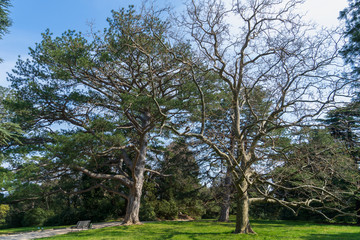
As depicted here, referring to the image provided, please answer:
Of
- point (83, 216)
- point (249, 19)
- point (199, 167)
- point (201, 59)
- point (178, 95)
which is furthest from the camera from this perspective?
point (83, 216)

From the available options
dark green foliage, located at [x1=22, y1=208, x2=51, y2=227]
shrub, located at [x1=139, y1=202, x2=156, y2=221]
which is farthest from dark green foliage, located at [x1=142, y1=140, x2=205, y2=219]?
dark green foliage, located at [x1=22, y1=208, x2=51, y2=227]

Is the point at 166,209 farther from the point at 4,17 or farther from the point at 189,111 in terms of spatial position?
the point at 4,17

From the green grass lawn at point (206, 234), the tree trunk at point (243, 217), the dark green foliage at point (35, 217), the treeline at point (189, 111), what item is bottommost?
the dark green foliage at point (35, 217)

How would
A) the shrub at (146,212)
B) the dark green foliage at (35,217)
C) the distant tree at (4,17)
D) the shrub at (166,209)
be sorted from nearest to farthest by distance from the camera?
the distant tree at (4,17), the shrub at (146,212), the dark green foliage at (35,217), the shrub at (166,209)

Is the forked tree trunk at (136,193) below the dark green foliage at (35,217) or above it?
above

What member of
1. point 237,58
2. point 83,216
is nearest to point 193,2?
point 237,58

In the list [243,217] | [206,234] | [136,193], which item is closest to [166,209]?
[136,193]

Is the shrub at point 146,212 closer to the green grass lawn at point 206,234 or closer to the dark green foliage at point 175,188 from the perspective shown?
the dark green foliage at point 175,188

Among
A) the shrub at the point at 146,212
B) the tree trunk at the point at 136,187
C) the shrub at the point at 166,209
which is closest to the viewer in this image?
the tree trunk at the point at 136,187

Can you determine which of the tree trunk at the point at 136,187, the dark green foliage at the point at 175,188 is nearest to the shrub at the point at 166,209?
the dark green foliage at the point at 175,188

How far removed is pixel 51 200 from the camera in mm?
24812

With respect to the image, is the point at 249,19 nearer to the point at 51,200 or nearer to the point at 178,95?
the point at 178,95

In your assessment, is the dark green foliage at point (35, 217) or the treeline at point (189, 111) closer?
the treeline at point (189, 111)

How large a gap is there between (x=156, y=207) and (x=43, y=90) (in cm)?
1359
